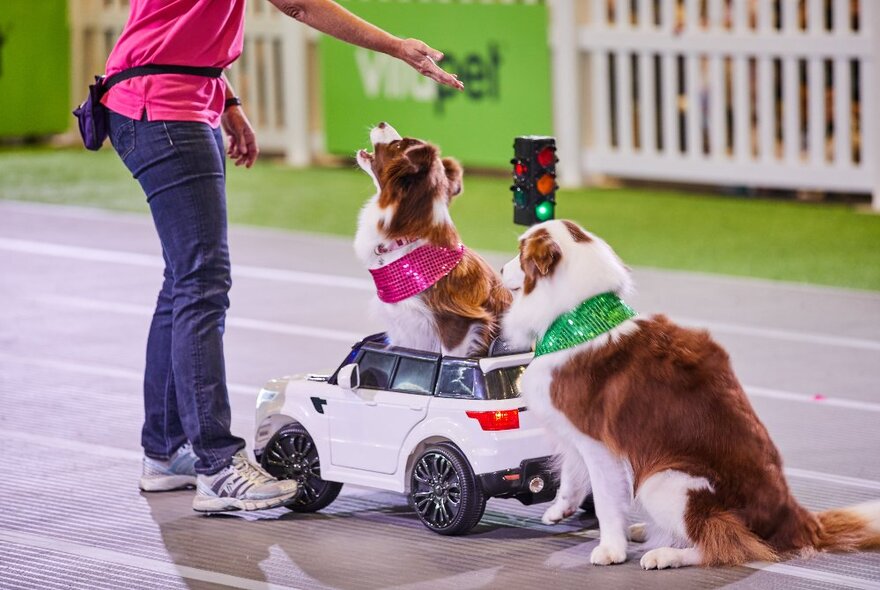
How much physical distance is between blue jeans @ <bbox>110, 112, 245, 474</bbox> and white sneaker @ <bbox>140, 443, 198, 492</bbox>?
30cm

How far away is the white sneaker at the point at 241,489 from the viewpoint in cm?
520

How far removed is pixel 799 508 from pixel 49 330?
506cm

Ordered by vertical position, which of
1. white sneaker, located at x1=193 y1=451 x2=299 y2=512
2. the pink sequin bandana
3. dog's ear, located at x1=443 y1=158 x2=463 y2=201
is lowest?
white sneaker, located at x1=193 y1=451 x2=299 y2=512

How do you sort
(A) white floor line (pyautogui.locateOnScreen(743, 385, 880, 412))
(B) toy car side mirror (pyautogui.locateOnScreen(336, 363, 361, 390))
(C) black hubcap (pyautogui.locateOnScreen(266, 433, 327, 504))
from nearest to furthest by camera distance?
(B) toy car side mirror (pyautogui.locateOnScreen(336, 363, 361, 390)) < (C) black hubcap (pyautogui.locateOnScreen(266, 433, 327, 504)) < (A) white floor line (pyautogui.locateOnScreen(743, 385, 880, 412))

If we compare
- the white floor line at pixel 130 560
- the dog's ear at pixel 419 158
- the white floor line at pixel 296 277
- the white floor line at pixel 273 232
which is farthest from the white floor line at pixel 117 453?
the white floor line at pixel 273 232

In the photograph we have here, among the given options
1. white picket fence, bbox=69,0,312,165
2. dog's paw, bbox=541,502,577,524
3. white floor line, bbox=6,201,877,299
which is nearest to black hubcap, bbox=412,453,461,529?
dog's paw, bbox=541,502,577,524

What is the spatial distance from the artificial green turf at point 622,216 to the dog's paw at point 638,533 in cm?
493

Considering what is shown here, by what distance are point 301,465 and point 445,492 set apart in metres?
0.64

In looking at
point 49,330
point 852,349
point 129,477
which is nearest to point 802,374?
point 852,349

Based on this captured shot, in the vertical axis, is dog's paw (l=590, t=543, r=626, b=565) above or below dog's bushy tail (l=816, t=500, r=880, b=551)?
below

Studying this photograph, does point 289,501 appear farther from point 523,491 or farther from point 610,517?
point 610,517

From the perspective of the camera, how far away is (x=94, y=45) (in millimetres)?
17906

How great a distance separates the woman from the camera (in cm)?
507

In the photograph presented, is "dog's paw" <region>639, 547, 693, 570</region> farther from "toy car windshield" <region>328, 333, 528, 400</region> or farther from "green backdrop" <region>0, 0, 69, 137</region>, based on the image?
"green backdrop" <region>0, 0, 69, 137</region>
